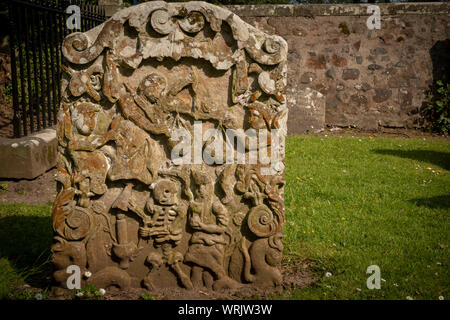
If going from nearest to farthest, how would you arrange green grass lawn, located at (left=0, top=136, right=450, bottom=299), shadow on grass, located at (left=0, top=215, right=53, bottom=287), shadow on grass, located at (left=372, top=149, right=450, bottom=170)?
green grass lawn, located at (left=0, top=136, right=450, bottom=299), shadow on grass, located at (left=0, top=215, right=53, bottom=287), shadow on grass, located at (left=372, top=149, right=450, bottom=170)

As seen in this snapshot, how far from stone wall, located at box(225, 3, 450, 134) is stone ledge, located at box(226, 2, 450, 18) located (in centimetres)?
2

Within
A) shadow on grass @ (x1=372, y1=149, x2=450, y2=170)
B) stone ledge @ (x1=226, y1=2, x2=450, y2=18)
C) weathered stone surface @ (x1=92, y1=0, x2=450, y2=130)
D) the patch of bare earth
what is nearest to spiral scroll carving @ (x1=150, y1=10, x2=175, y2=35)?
the patch of bare earth

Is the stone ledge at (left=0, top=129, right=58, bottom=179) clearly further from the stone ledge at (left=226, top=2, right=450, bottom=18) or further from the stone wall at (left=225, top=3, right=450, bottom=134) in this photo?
the stone ledge at (left=226, top=2, right=450, bottom=18)

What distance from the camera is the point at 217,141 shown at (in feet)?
9.82

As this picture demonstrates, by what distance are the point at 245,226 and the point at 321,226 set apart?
133cm

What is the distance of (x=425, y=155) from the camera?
687cm

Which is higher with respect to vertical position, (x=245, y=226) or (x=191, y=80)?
(x=191, y=80)

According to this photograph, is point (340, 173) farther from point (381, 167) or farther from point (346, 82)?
point (346, 82)

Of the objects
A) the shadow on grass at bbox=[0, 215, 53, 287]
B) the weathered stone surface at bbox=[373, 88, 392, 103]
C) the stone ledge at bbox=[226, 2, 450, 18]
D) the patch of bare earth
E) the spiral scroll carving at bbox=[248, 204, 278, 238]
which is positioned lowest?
the patch of bare earth

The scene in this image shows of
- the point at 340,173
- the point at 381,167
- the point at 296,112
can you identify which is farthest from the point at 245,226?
the point at 296,112

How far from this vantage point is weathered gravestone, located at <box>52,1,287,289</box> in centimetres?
290

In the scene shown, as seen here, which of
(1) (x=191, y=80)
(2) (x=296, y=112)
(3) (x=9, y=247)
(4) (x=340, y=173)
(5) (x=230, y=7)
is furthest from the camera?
(5) (x=230, y=7)

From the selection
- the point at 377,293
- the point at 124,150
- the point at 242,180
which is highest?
the point at 124,150

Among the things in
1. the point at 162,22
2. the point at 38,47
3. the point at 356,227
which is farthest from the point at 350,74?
the point at 162,22
